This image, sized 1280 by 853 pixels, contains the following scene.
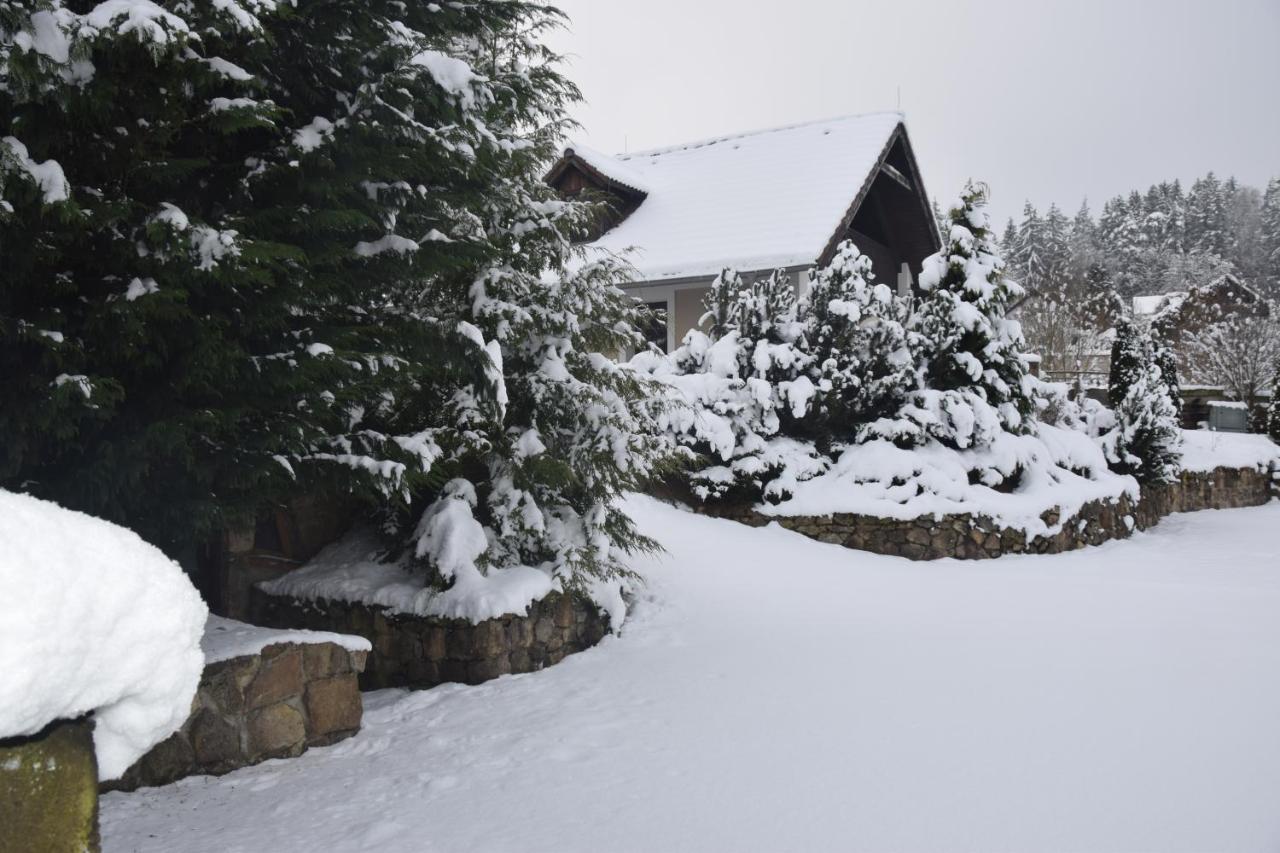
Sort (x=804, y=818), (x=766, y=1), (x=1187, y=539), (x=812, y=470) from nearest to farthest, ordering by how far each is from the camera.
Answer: (x=804, y=818) → (x=812, y=470) → (x=1187, y=539) → (x=766, y=1)

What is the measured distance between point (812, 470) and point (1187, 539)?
621 cm

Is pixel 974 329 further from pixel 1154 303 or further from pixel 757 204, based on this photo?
pixel 1154 303

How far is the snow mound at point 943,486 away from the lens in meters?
9.73

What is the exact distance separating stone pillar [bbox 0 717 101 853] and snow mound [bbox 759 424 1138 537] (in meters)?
8.45

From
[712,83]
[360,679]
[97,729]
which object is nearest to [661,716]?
[360,679]

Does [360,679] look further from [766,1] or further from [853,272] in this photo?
[766,1]

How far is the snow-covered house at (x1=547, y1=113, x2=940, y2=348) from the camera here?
50.3ft

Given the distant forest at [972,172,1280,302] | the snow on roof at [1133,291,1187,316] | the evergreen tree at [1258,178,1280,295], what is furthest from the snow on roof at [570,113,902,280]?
the evergreen tree at [1258,178,1280,295]

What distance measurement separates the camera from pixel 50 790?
67.1 inches

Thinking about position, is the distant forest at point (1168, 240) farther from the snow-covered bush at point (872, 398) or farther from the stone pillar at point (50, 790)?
the stone pillar at point (50, 790)

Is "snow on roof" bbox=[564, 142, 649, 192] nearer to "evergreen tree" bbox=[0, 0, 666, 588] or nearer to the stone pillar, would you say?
"evergreen tree" bbox=[0, 0, 666, 588]

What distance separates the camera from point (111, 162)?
3.75m

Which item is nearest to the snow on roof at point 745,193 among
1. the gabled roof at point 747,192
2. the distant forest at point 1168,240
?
the gabled roof at point 747,192

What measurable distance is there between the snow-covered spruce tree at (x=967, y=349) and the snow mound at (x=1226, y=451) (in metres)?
Result: 7.26
